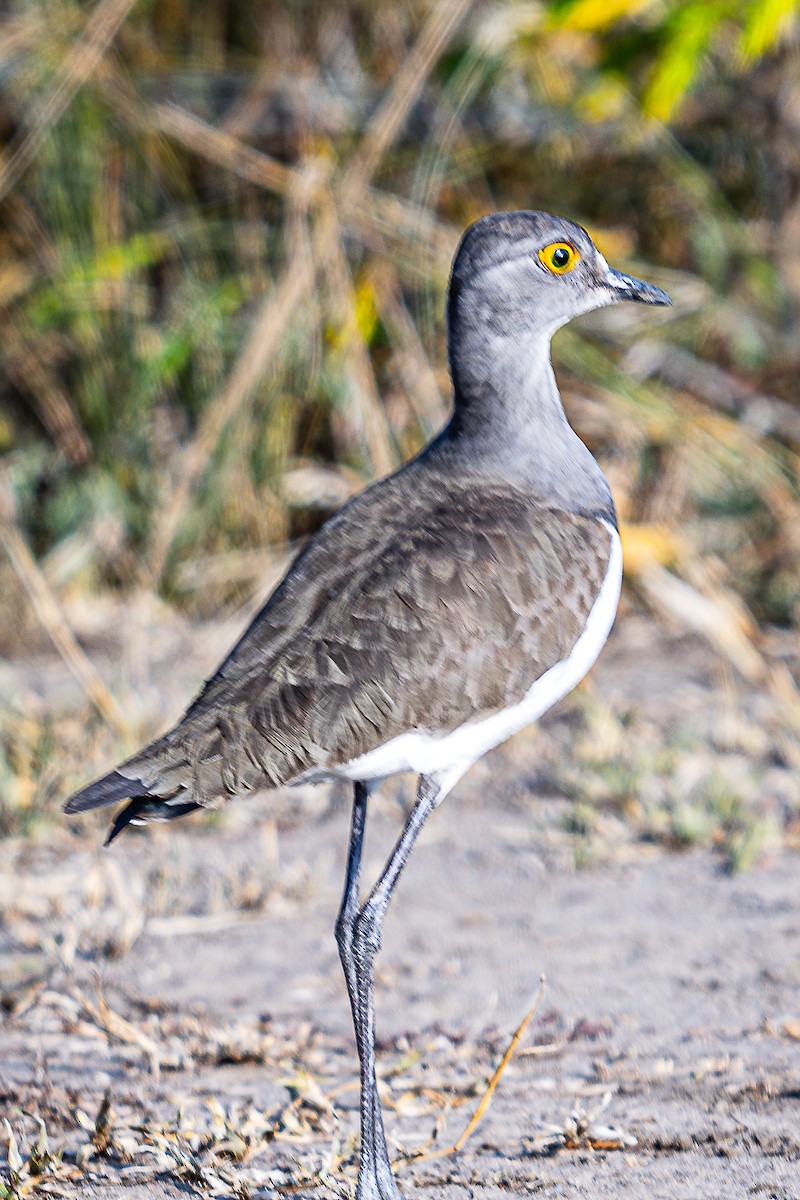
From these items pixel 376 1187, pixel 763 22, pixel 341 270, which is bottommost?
pixel 376 1187

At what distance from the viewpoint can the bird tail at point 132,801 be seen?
2.74 meters

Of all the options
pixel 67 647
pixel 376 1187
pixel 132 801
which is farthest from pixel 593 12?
pixel 376 1187

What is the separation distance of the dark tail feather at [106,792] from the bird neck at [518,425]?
1.09 meters

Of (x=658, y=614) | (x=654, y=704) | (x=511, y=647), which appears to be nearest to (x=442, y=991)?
(x=511, y=647)

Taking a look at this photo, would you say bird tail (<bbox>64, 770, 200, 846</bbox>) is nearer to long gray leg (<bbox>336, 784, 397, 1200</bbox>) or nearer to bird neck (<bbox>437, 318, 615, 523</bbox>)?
long gray leg (<bbox>336, 784, 397, 1200</bbox>)

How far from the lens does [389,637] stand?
299 cm

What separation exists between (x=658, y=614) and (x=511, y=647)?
10.9ft

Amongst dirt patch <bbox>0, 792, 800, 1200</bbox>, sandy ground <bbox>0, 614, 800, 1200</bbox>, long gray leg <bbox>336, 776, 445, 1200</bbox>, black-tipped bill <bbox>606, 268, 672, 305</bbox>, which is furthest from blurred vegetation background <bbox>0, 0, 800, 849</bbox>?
long gray leg <bbox>336, 776, 445, 1200</bbox>

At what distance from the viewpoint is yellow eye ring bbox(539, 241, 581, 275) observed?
11.6 ft

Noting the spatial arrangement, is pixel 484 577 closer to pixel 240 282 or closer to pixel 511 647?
pixel 511 647

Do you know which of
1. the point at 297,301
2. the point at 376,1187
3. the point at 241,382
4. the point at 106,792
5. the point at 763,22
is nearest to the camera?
→ the point at 376,1187

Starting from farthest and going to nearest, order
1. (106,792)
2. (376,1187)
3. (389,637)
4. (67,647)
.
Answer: (67,647)
(389,637)
(106,792)
(376,1187)

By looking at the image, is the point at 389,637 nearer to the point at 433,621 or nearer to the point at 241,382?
the point at 433,621

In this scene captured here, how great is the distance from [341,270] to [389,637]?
3422mm
